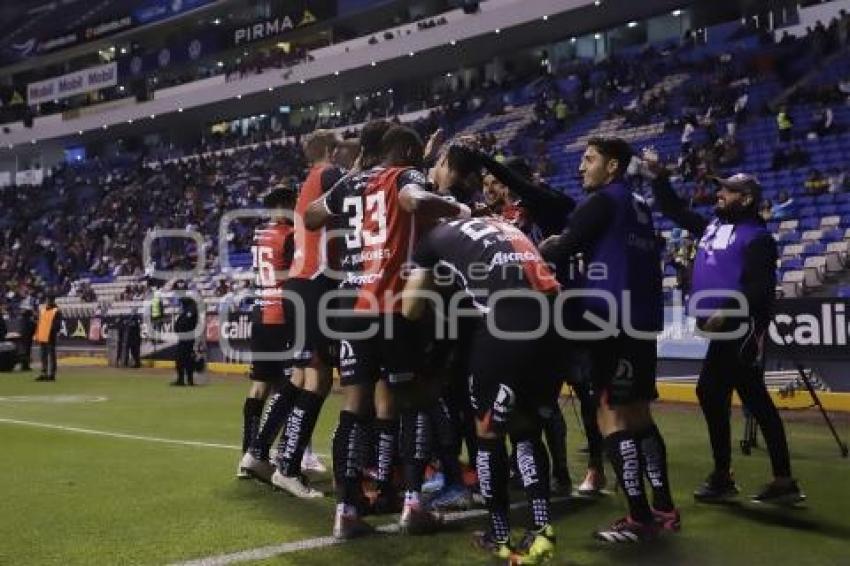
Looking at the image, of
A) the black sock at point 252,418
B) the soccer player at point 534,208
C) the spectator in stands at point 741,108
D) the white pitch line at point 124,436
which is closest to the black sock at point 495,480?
the soccer player at point 534,208

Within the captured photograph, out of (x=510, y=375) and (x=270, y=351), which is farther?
(x=270, y=351)

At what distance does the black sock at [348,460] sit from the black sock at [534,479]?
93 cm

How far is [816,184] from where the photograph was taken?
17.7m

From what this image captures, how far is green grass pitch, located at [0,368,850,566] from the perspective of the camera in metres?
4.35

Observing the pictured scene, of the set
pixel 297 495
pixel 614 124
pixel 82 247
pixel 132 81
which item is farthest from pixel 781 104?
pixel 132 81

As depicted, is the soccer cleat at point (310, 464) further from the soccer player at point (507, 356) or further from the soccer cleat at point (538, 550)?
the soccer cleat at point (538, 550)

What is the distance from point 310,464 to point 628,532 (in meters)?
2.96

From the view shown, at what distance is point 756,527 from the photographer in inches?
196

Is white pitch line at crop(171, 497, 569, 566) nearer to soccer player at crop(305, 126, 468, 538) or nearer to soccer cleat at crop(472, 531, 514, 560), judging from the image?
soccer player at crop(305, 126, 468, 538)

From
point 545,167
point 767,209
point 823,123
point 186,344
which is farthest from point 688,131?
point 186,344

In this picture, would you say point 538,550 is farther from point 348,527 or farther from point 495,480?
point 348,527

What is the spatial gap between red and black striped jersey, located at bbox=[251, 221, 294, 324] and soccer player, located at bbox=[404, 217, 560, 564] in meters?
2.41

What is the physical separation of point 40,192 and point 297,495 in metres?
46.3

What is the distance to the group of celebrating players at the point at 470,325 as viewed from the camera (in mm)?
4113
